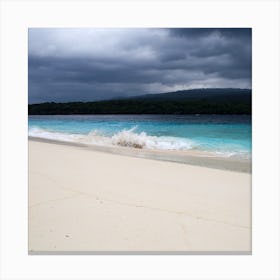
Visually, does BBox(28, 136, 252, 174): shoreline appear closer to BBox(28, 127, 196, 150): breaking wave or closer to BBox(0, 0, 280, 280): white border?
BBox(28, 127, 196, 150): breaking wave

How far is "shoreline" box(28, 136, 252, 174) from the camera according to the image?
309 cm

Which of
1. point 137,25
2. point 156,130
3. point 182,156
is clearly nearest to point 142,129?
point 156,130

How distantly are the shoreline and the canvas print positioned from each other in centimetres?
2

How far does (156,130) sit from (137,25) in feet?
5.24

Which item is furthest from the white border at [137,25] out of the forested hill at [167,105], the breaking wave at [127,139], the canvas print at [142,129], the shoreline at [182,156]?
the breaking wave at [127,139]

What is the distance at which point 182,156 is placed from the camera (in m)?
3.70

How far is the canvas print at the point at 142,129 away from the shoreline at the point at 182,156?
0.05ft

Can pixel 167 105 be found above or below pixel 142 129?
above

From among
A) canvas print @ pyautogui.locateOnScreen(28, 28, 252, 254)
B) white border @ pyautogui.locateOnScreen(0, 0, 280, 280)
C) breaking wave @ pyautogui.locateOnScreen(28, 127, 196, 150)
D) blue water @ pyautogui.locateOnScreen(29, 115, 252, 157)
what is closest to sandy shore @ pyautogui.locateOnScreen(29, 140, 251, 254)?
canvas print @ pyautogui.locateOnScreen(28, 28, 252, 254)

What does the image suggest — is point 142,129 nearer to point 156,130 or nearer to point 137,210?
point 156,130

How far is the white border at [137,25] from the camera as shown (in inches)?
89.8
